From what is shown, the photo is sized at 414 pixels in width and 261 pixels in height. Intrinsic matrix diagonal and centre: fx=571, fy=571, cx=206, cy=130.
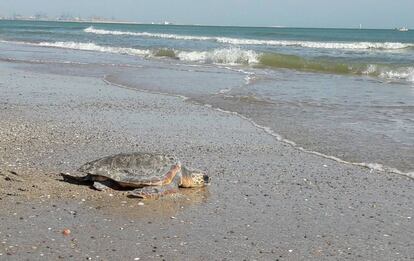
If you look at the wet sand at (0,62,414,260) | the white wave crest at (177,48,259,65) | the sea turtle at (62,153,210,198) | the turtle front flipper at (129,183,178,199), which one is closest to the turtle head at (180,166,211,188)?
the sea turtle at (62,153,210,198)

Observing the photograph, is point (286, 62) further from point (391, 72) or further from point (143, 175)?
point (143, 175)

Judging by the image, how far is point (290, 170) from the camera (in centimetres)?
758

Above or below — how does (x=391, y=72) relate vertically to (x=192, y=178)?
below

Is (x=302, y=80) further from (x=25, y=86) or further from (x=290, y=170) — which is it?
(x=290, y=170)

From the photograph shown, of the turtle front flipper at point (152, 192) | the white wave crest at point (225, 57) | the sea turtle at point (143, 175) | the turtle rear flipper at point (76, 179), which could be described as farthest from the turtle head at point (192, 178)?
the white wave crest at point (225, 57)

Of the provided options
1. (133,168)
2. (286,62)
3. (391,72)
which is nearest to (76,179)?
(133,168)

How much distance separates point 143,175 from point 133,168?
141 mm

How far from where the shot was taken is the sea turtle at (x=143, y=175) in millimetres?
6293

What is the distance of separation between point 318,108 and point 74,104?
570 cm

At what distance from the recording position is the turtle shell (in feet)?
20.7

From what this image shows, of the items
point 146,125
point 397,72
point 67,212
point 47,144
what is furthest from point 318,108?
point 397,72

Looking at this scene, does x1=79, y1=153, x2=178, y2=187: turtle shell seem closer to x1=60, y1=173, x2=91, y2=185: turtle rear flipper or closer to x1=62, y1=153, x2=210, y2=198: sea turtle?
x1=62, y1=153, x2=210, y2=198: sea turtle

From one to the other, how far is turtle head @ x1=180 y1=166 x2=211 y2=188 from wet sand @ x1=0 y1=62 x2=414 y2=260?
13 centimetres

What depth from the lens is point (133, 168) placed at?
6.38 metres
